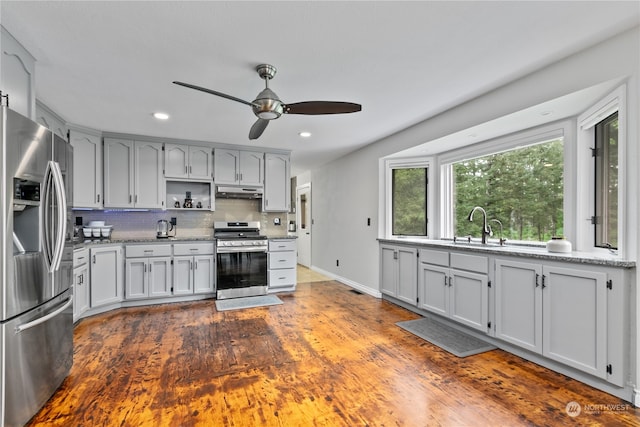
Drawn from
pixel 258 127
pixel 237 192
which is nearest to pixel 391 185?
pixel 237 192

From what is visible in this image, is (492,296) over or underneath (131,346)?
over

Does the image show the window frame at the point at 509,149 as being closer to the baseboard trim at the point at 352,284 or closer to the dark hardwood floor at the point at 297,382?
the baseboard trim at the point at 352,284

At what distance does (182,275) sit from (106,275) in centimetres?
88

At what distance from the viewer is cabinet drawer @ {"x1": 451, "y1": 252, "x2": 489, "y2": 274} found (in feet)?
9.64

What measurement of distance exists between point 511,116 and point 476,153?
0.97 metres

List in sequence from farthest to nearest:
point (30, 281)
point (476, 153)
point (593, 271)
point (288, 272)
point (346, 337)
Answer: point (288, 272), point (476, 153), point (346, 337), point (593, 271), point (30, 281)

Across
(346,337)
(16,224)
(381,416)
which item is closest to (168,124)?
(16,224)

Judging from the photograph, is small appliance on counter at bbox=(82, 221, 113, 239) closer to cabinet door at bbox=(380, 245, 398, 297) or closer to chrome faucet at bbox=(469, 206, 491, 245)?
cabinet door at bbox=(380, 245, 398, 297)

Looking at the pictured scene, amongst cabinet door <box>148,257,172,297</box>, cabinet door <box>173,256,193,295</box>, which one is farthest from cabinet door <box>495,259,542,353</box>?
cabinet door <box>148,257,172,297</box>

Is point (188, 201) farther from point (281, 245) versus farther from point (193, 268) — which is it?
point (281, 245)

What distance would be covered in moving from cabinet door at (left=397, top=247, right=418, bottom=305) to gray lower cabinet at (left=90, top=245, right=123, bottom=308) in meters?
3.64

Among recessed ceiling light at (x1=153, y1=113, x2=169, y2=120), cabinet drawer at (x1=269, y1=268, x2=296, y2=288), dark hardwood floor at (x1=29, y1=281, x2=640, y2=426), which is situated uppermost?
recessed ceiling light at (x1=153, y1=113, x2=169, y2=120)

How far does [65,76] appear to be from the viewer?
255 centimetres

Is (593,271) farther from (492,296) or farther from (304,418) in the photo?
(304,418)
